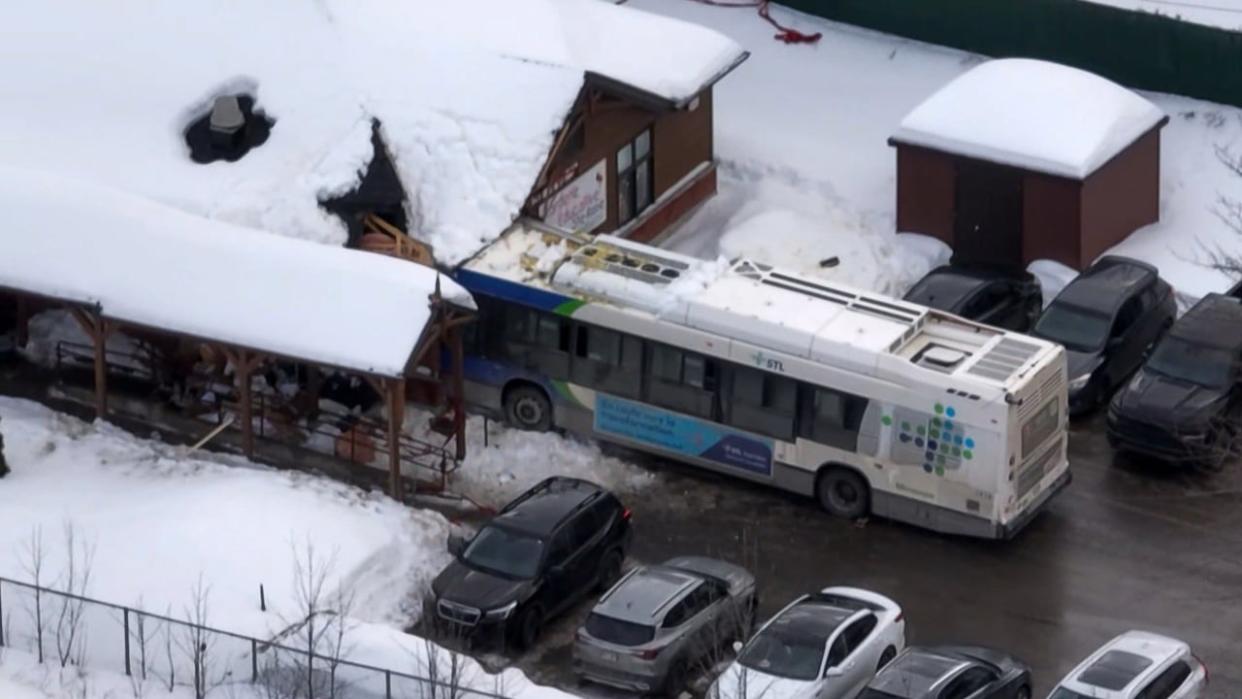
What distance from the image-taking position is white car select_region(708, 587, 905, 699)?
28.8 meters

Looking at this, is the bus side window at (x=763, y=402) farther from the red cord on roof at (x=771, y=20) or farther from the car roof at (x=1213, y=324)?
the red cord on roof at (x=771, y=20)

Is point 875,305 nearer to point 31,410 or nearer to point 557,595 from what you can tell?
point 557,595

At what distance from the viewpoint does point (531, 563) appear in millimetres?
31250

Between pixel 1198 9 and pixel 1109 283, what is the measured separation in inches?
370

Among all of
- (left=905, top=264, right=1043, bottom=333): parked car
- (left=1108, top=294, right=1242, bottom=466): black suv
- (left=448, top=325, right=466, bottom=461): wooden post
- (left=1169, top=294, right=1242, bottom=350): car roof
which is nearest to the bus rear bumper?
(left=1108, top=294, right=1242, bottom=466): black suv

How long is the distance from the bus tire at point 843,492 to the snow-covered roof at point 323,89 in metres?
5.88

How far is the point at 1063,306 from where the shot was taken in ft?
123

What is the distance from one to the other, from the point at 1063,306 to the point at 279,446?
35.7 feet

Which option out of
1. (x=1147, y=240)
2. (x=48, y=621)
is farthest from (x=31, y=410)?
(x=1147, y=240)

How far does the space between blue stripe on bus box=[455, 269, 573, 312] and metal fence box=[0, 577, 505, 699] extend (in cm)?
730

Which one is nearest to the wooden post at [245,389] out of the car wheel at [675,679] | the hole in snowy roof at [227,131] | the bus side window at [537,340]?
the bus side window at [537,340]

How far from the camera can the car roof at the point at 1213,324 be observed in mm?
36156

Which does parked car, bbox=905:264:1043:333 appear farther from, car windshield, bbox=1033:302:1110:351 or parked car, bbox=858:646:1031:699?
parked car, bbox=858:646:1031:699

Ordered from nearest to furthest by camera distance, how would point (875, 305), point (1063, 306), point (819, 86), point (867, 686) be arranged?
point (867, 686)
point (875, 305)
point (1063, 306)
point (819, 86)
